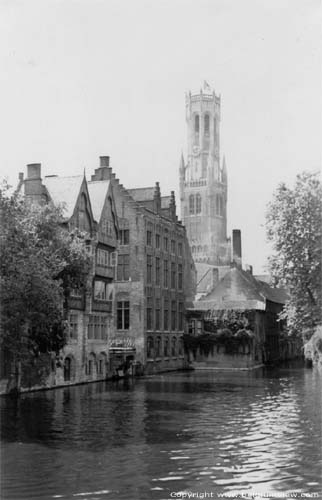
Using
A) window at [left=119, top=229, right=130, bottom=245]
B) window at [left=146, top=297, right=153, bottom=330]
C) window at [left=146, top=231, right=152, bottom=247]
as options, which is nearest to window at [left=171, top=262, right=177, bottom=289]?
window at [left=146, top=231, right=152, bottom=247]

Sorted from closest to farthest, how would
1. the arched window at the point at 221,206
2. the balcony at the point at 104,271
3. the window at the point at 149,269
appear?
the balcony at the point at 104,271 → the window at the point at 149,269 → the arched window at the point at 221,206

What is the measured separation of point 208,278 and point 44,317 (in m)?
59.6

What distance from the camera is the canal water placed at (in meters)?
15.6

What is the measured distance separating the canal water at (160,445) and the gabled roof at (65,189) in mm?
14592

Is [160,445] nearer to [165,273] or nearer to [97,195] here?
[97,195]

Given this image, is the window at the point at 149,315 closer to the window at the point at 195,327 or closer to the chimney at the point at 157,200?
the window at the point at 195,327

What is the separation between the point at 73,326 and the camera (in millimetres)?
46469

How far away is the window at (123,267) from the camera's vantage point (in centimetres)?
6028

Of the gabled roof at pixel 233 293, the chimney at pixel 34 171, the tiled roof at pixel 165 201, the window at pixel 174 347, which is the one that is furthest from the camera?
the tiled roof at pixel 165 201

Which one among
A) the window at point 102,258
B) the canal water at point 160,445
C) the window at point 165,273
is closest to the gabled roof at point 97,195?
the window at point 102,258

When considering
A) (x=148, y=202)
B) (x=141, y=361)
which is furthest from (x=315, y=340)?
(x=148, y=202)

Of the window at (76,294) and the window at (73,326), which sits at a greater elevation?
the window at (76,294)

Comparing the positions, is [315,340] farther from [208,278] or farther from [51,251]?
[208,278]

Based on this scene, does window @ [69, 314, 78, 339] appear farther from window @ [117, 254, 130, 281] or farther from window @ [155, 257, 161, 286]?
window @ [155, 257, 161, 286]
